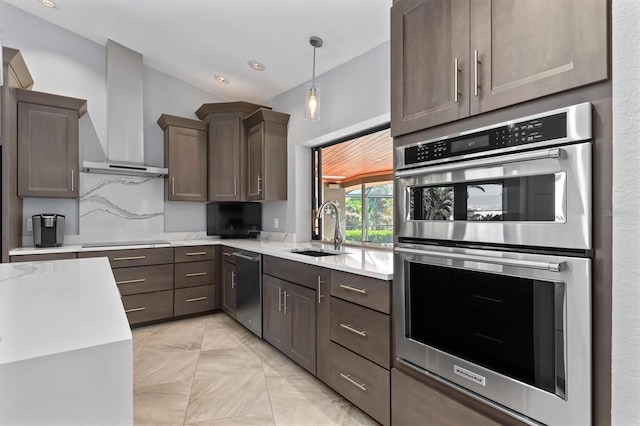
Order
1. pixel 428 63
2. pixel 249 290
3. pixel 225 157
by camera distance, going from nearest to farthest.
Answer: pixel 428 63, pixel 249 290, pixel 225 157

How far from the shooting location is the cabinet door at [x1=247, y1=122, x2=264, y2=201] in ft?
12.9

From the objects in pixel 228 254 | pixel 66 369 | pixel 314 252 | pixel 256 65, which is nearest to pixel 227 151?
pixel 256 65

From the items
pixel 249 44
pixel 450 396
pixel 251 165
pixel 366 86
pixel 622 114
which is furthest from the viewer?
Answer: pixel 251 165

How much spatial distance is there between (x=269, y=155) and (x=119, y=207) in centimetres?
190

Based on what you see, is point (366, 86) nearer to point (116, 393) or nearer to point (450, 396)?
point (450, 396)

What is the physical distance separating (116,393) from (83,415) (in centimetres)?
5

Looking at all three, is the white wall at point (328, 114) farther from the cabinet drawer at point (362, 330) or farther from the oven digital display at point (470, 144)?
the cabinet drawer at point (362, 330)

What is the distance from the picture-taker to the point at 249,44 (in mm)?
3209

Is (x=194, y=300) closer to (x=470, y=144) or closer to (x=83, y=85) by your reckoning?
(x=83, y=85)

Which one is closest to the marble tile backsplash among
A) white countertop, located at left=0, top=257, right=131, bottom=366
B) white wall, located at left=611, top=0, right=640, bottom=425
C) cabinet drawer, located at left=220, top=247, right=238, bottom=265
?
cabinet drawer, located at left=220, top=247, right=238, bottom=265

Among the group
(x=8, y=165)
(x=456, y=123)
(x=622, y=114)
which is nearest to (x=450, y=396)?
(x=456, y=123)

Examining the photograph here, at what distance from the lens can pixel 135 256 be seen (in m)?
3.61

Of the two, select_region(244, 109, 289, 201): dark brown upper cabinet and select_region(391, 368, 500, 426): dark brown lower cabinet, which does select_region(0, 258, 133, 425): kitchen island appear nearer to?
select_region(391, 368, 500, 426): dark brown lower cabinet

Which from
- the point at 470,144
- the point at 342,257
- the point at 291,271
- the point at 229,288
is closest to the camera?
the point at 470,144
